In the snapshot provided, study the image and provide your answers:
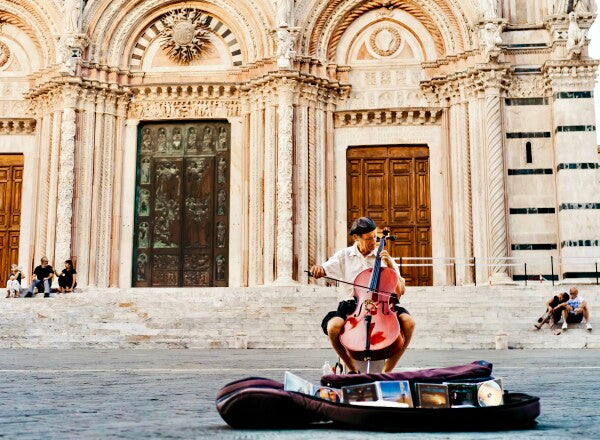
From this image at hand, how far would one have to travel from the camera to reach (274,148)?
18.9 m

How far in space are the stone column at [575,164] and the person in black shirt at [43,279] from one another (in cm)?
1150

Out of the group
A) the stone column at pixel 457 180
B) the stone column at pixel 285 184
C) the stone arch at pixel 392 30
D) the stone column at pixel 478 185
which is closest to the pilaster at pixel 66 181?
the stone column at pixel 285 184

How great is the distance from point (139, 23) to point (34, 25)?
2777 mm

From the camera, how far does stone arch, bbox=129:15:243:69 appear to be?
20.3 metres

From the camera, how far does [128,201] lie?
65.4 feet

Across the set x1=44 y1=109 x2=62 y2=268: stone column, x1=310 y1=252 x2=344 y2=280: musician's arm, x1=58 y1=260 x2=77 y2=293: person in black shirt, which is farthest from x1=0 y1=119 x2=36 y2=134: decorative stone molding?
x1=310 y1=252 x2=344 y2=280: musician's arm

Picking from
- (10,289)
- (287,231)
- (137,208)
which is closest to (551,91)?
(287,231)

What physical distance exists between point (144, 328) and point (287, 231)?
17.5 feet

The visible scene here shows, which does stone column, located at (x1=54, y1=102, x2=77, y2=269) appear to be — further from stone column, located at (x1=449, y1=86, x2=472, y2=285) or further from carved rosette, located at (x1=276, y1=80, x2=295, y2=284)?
stone column, located at (x1=449, y1=86, x2=472, y2=285)

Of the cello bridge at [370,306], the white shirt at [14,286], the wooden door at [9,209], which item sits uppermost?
the wooden door at [9,209]

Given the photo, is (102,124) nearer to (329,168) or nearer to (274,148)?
(274,148)

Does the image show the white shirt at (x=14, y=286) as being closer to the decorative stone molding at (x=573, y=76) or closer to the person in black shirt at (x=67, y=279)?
the person in black shirt at (x=67, y=279)

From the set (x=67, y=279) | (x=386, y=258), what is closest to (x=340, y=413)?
(x=386, y=258)

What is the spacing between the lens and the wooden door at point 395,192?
1934cm
